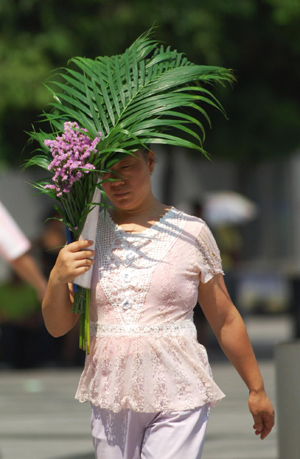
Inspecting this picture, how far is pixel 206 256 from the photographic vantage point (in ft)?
12.7

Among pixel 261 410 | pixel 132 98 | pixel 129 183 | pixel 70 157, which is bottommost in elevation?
pixel 261 410

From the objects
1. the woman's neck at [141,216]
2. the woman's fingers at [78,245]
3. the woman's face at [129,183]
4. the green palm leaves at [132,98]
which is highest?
the green palm leaves at [132,98]

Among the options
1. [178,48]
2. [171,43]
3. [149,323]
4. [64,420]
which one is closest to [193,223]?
[149,323]

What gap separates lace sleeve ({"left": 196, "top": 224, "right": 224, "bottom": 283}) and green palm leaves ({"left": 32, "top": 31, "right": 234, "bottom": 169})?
1.19 feet

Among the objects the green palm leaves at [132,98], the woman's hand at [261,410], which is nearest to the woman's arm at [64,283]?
the green palm leaves at [132,98]

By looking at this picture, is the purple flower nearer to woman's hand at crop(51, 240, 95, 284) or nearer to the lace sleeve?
woman's hand at crop(51, 240, 95, 284)

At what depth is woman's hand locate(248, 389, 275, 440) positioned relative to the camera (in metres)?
3.94

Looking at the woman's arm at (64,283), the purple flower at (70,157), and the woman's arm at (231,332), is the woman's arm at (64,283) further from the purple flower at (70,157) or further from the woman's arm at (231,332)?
the woman's arm at (231,332)

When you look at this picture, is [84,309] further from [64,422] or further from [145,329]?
[64,422]

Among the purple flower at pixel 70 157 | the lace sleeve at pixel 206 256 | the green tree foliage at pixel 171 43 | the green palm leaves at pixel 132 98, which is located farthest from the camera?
the green tree foliage at pixel 171 43

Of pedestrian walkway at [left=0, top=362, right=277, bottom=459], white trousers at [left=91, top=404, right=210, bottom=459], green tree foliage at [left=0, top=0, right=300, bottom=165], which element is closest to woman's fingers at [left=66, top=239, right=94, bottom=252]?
white trousers at [left=91, top=404, right=210, bottom=459]

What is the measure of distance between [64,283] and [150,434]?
0.61 m

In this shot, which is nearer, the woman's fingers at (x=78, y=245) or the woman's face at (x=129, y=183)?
the woman's fingers at (x=78, y=245)

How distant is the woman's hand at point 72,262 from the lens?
3.63m
